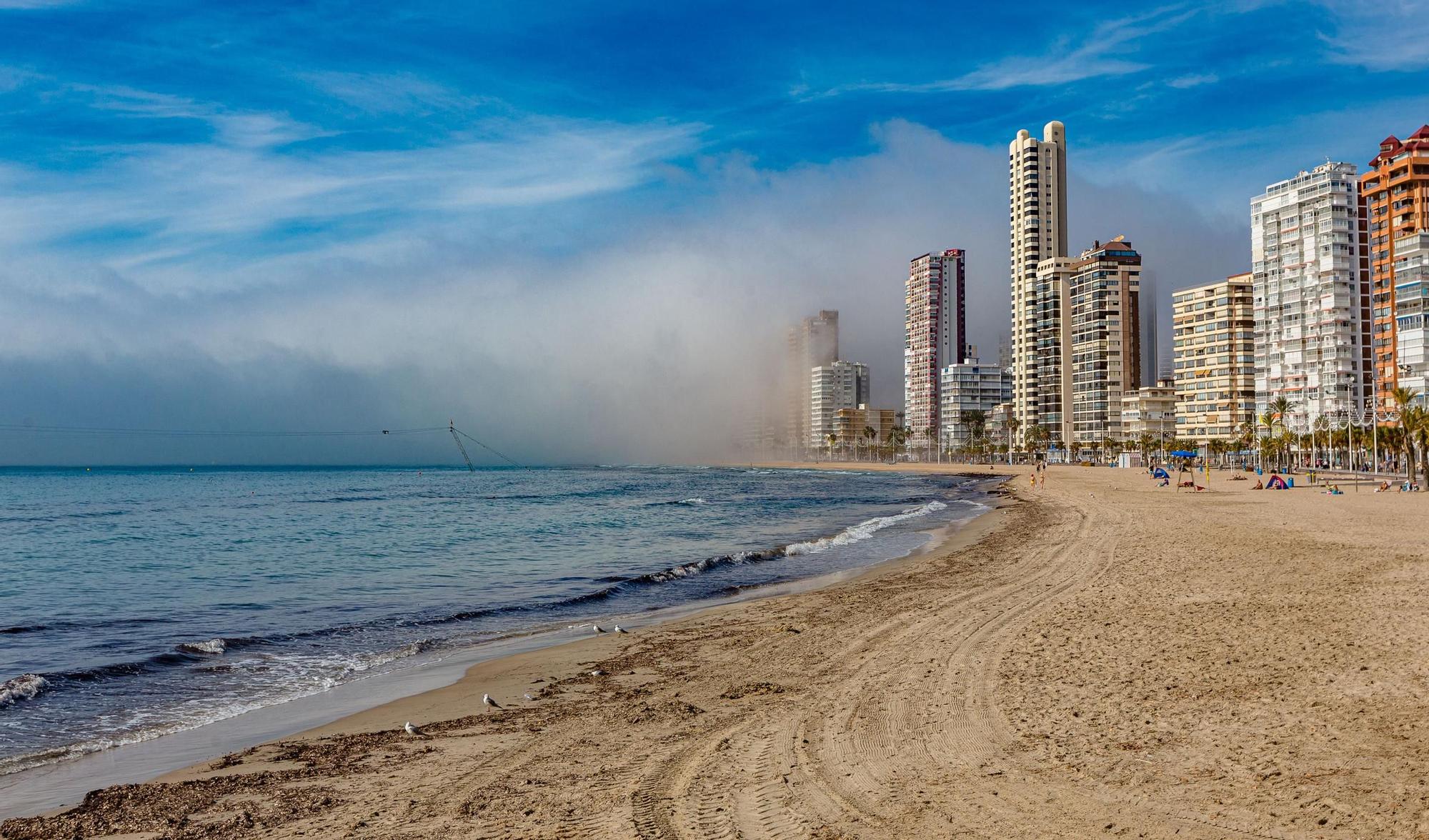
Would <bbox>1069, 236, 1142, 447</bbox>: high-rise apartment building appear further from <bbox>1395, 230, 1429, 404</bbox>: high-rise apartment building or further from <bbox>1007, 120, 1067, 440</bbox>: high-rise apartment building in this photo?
<bbox>1395, 230, 1429, 404</bbox>: high-rise apartment building

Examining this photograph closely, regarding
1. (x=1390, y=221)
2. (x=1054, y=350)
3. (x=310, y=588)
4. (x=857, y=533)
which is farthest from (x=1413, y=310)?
(x=310, y=588)

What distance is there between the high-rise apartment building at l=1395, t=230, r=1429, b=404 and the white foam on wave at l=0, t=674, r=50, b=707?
369 feet

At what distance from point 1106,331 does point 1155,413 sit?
1818cm

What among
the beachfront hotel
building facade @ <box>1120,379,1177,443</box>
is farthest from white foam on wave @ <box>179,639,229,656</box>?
building facade @ <box>1120,379,1177,443</box>

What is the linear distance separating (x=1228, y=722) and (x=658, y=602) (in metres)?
12.0

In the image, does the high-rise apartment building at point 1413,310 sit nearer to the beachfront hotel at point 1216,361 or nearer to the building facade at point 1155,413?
the beachfront hotel at point 1216,361

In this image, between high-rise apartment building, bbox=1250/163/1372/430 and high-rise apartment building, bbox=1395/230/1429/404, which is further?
high-rise apartment building, bbox=1250/163/1372/430

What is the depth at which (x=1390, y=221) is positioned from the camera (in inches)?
4016

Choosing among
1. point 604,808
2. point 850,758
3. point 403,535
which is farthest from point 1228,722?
point 403,535

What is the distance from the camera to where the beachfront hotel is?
13050cm

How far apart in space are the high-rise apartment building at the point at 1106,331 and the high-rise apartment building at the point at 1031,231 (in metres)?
8.86

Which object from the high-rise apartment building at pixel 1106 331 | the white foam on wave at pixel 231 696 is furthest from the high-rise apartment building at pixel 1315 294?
the white foam on wave at pixel 231 696

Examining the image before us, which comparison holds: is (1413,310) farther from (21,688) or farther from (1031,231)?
(21,688)

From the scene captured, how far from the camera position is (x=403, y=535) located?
35969 mm
